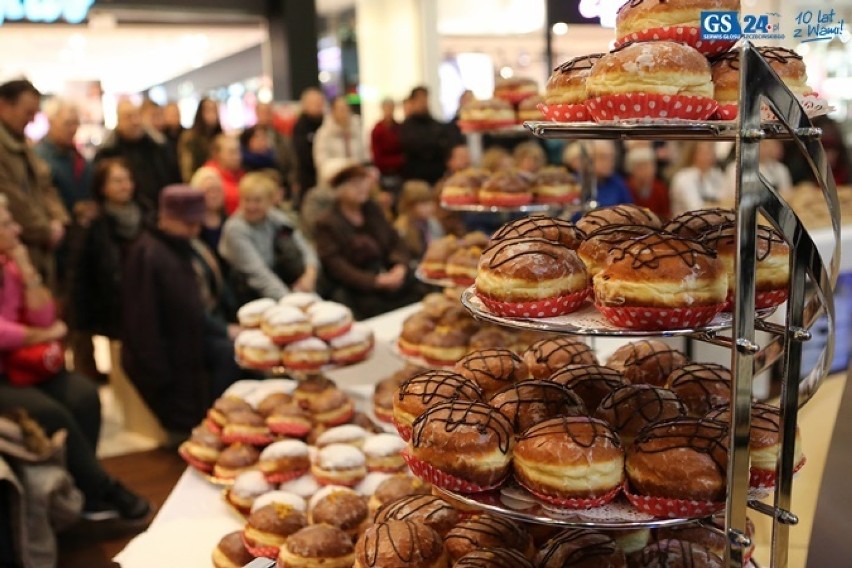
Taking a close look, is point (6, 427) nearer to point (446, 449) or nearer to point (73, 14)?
point (446, 449)

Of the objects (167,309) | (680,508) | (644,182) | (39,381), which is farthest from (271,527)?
(644,182)

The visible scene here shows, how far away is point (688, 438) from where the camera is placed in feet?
4.95

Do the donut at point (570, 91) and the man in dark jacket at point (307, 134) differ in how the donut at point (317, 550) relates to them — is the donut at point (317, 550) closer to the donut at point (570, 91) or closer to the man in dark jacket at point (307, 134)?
the donut at point (570, 91)

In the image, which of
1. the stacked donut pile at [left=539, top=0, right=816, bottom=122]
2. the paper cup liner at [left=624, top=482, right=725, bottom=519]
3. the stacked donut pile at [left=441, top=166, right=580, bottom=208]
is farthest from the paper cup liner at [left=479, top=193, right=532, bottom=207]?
the paper cup liner at [left=624, top=482, right=725, bottom=519]

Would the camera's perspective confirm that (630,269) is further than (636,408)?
No

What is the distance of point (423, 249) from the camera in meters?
5.95

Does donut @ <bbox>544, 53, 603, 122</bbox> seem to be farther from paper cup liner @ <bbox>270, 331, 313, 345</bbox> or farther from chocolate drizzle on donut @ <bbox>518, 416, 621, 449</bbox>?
paper cup liner @ <bbox>270, 331, 313, 345</bbox>

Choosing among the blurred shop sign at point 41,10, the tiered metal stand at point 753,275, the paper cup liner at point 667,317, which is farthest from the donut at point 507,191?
the blurred shop sign at point 41,10

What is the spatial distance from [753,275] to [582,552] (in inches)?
25.9

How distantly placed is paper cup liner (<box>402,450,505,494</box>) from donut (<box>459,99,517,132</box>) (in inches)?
77.3

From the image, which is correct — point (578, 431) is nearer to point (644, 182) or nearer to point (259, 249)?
point (259, 249)

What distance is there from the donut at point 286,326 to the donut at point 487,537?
148cm

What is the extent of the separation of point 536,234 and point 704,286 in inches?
15.7

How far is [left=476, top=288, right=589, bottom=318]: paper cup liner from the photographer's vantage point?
1582 millimetres
